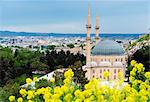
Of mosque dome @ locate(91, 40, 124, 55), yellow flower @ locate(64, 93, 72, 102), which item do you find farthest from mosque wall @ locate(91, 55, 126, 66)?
yellow flower @ locate(64, 93, 72, 102)

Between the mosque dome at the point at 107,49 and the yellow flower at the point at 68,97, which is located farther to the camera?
the mosque dome at the point at 107,49

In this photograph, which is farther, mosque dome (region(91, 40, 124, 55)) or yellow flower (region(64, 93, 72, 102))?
mosque dome (region(91, 40, 124, 55))

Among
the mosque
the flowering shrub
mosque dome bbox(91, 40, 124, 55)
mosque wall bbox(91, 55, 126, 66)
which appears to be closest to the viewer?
the flowering shrub

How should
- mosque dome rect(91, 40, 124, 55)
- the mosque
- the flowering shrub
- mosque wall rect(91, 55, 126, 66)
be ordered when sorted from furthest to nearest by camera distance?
mosque dome rect(91, 40, 124, 55) → mosque wall rect(91, 55, 126, 66) → the mosque → the flowering shrub

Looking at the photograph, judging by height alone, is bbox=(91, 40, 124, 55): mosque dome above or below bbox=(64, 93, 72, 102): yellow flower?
below

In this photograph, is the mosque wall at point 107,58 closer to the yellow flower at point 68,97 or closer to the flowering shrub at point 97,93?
the flowering shrub at point 97,93

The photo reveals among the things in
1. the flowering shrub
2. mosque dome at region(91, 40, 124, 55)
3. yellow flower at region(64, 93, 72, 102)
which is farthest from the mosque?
yellow flower at region(64, 93, 72, 102)

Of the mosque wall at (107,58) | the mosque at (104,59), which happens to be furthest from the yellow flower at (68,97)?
the mosque wall at (107,58)

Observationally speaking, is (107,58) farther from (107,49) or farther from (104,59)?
(107,49)

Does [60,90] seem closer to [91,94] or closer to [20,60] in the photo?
[91,94]

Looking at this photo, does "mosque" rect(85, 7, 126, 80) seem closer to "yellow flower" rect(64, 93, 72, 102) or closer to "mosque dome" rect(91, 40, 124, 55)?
"mosque dome" rect(91, 40, 124, 55)

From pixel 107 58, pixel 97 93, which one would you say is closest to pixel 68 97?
pixel 97 93

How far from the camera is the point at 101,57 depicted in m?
30.6

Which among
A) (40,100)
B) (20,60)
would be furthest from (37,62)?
(40,100)
